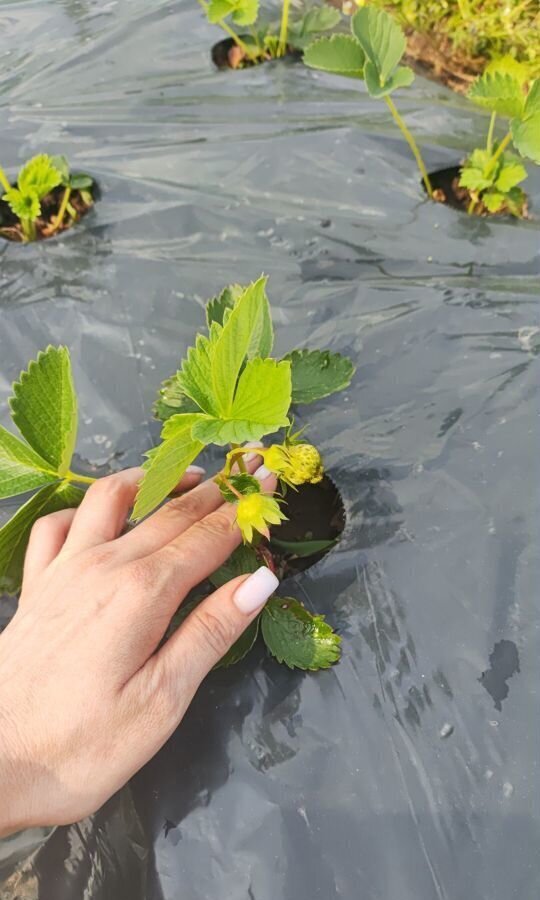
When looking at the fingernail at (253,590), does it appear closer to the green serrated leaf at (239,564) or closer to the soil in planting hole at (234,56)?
the green serrated leaf at (239,564)

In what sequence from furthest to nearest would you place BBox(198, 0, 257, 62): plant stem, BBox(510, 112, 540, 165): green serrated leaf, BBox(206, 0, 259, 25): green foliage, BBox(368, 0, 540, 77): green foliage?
BBox(368, 0, 540, 77): green foliage
BBox(198, 0, 257, 62): plant stem
BBox(206, 0, 259, 25): green foliage
BBox(510, 112, 540, 165): green serrated leaf

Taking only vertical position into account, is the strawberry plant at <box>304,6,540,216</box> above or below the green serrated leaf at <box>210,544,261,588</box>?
above

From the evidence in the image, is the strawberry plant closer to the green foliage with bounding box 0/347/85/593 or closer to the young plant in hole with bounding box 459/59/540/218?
the young plant in hole with bounding box 459/59/540/218

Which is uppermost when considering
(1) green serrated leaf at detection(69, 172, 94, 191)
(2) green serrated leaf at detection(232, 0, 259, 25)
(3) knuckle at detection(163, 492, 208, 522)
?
(2) green serrated leaf at detection(232, 0, 259, 25)

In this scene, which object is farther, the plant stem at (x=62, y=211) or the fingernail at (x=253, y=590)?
the plant stem at (x=62, y=211)

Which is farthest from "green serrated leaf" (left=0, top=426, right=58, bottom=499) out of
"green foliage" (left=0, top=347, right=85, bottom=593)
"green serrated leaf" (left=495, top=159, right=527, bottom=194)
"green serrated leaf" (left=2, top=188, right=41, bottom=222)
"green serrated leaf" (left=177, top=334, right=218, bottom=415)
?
"green serrated leaf" (left=495, top=159, right=527, bottom=194)

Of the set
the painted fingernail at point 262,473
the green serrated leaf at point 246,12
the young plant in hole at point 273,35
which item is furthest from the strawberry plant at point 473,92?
the painted fingernail at point 262,473

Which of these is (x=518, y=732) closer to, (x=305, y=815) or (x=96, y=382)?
(x=305, y=815)
